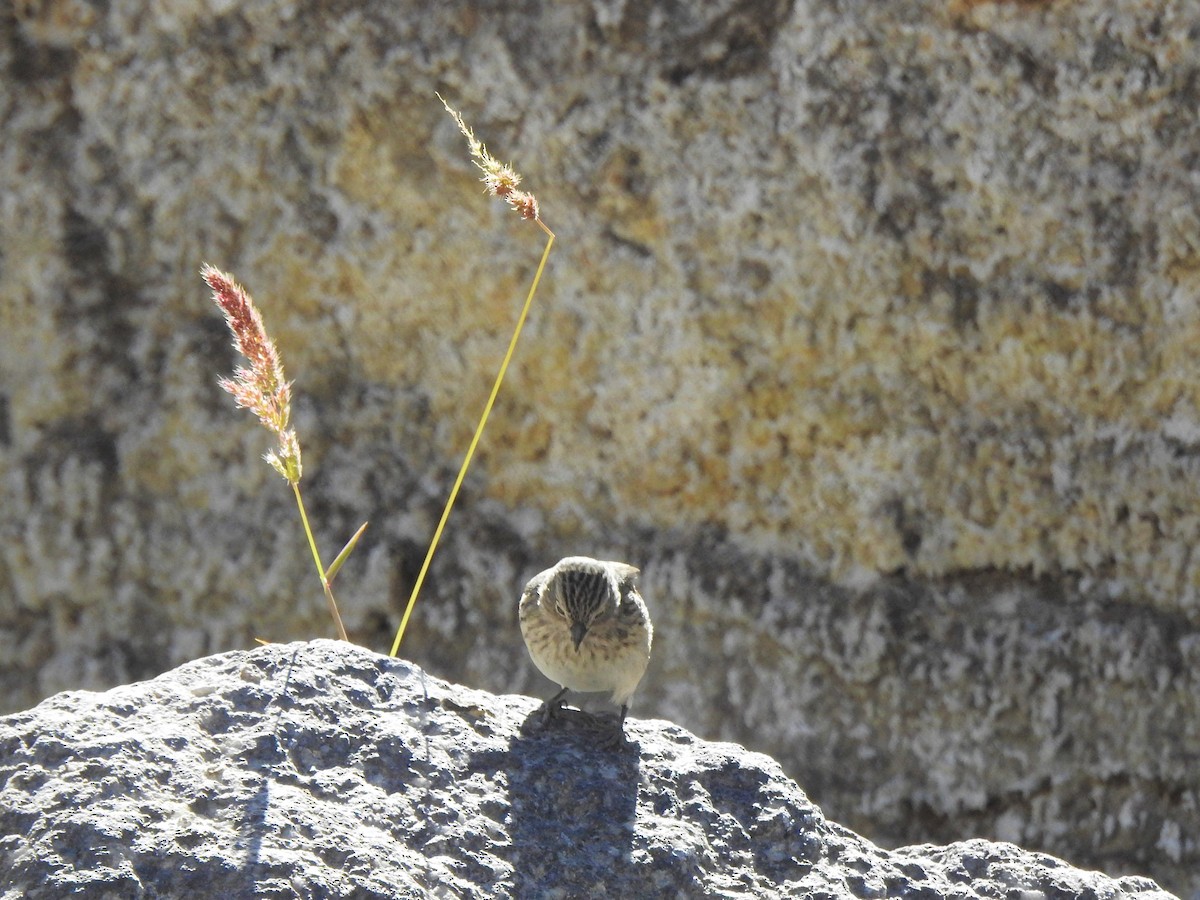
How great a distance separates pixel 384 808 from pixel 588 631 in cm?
Result: 147

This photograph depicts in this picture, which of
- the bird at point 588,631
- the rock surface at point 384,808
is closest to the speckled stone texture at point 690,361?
the bird at point 588,631

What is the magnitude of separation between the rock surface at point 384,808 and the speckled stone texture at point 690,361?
2.02 meters

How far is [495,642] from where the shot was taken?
5742 mm

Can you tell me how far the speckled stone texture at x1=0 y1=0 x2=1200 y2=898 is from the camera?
491 cm

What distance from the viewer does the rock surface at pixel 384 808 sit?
260 cm

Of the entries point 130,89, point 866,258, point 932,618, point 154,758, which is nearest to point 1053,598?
point 932,618

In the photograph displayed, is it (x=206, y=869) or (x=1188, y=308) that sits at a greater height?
(x=1188, y=308)

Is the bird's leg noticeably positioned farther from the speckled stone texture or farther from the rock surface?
the speckled stone texture

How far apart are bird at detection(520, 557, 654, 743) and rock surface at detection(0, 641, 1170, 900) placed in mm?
877

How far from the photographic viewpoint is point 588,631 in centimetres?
423

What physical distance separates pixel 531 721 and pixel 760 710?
2.09m

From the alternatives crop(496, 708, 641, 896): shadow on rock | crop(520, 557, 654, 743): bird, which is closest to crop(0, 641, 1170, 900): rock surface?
crop(496, 708, 641, 896): shadow on rock

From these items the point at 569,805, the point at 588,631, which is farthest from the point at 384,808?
the point at 588,631

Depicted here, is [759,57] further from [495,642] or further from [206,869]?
[206,869]
